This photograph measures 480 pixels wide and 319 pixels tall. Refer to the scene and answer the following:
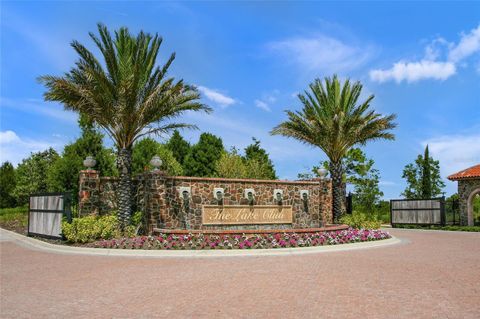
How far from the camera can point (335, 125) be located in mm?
24188

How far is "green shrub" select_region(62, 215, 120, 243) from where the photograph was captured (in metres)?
16.2

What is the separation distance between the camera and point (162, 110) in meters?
18.4

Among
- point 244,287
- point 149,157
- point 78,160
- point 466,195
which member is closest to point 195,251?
point 244,287

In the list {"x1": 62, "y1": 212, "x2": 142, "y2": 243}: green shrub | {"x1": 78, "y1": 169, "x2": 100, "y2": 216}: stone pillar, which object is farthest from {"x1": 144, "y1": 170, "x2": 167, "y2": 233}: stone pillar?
{"x1": 78, "y1": 169, "x2": 100, "y2": 216}: stone pillar

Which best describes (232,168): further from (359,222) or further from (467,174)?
(467,174)

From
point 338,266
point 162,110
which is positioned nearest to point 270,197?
point 162,110

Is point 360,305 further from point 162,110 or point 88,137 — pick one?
point 88,137

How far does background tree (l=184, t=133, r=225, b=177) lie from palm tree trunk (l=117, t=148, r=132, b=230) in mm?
25032

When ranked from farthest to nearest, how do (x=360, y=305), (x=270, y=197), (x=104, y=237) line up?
(x=270, y=197) → (x=104, y=237) → (x=360, y=305)

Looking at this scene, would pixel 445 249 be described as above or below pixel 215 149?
below

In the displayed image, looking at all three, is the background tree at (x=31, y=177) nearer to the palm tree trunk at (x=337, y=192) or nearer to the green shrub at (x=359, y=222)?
the palm tree trunk at (x=337, y=192)

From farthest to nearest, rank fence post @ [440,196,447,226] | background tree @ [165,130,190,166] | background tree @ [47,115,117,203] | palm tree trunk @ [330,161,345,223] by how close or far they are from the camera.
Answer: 1. background tree @ [165,130,190,166]
2. fence post @ [440,196,447,226]
3. background tree @ [47,115,117,203]
4. palm tree trunk @ [330,161,345,223]

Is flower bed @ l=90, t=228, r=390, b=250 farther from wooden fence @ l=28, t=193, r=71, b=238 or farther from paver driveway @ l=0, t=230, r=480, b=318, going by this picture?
wooden fence @ l=28, t=193, r=71, b=238

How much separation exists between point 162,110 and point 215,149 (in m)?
26.8
